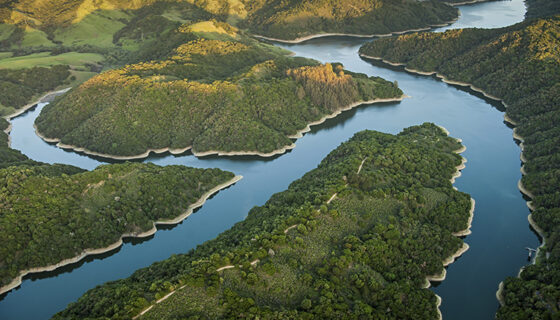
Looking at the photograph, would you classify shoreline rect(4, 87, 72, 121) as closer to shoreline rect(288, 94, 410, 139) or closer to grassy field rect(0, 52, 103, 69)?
grassy field rect(0, 52, 103, 69)

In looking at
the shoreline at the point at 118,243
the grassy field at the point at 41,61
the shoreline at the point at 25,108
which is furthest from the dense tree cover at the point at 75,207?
the grassy field at the point at 41,61

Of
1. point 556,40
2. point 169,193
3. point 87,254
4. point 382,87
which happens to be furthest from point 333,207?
point 556,40

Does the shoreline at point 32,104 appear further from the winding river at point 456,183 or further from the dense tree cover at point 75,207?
the dense tree cover at point 75,207

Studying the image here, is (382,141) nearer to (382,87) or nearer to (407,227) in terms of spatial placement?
(407,227)

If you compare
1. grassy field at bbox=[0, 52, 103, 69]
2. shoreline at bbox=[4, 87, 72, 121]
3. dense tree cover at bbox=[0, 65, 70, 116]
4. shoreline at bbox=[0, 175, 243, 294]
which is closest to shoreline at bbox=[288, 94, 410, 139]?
shoreline at bbox=[0, 175, 243, 294]

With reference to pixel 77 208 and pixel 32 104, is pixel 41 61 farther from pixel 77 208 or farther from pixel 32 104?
pixel 77 208

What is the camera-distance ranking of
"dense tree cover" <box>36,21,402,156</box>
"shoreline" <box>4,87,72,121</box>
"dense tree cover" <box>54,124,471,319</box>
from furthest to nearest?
"shoreline" <box>4,87,72,121</box> < "dense tree cover" <box>36,21,402,156</box> < "dense tree cover" <box>54,124,471,319</box>

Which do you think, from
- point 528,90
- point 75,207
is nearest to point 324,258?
point 75,207
